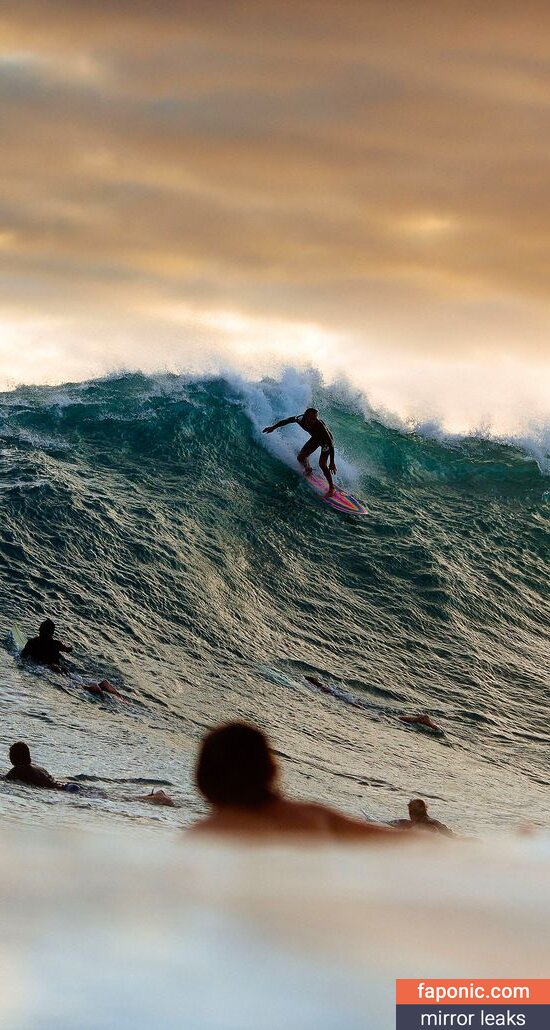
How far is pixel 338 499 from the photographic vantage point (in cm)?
1573

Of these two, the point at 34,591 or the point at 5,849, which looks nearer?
the point at 5,849

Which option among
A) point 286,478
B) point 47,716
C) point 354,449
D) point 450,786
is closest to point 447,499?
point 354,449

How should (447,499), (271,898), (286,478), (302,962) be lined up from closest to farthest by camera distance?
(302,962) → (271,898) → (286,478) → (447,499)

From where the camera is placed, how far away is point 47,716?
8.39m

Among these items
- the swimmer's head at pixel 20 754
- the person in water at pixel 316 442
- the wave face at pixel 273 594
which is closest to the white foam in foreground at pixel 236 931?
the swimmer's head at pixel 20 754

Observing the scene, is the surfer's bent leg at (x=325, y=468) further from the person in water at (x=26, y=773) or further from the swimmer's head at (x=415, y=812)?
the person in water at (x=26, y=773)

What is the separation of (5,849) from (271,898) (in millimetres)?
1327

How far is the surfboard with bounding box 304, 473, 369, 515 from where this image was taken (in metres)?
15.5

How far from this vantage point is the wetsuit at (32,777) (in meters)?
6.58

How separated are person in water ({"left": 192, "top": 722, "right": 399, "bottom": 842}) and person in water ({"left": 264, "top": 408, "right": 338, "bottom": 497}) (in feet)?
33.8

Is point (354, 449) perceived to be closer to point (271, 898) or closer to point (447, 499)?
point (447, 499)

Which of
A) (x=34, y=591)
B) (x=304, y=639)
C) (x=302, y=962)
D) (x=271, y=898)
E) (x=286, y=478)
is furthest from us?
(x=286, y=478)

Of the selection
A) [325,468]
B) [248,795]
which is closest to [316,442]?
[325,468]

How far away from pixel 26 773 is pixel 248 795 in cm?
199
